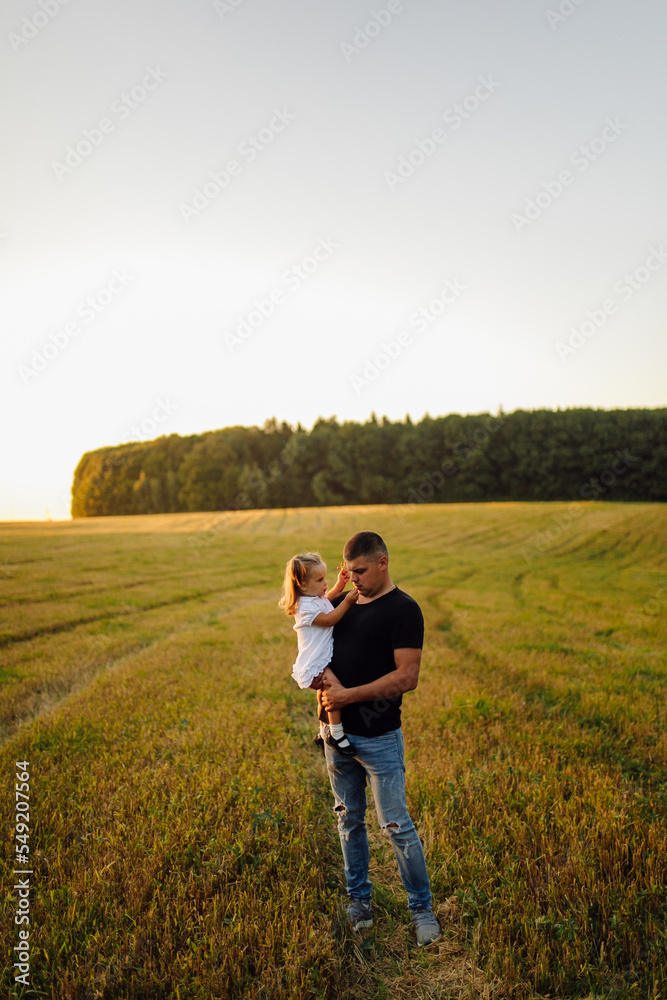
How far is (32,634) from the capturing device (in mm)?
12508

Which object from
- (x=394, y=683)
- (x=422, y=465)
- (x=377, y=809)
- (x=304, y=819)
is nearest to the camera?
(x=394, y=683)

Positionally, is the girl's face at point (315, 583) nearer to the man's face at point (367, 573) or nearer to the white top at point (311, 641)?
the white top at point (311, 641)

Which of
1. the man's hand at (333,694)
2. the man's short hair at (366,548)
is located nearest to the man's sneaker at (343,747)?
the man's hand at (333,694)

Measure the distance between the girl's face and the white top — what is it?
0.16 ft

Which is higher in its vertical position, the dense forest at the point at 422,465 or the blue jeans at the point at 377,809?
the dense forest at the point at 422,465

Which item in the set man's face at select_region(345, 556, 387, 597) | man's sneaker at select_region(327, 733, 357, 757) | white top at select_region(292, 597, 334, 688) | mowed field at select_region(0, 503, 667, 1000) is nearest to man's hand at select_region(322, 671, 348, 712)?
white top at select_region(292, 597, 334, 688)

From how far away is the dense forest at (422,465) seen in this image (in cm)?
7456

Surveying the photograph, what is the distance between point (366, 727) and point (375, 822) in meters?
2.48

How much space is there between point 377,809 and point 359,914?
1.00 m

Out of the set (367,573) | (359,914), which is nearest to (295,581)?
Answer: (367,573)

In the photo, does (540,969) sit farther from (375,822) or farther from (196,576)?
(196,576)

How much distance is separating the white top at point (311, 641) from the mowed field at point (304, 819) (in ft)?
5.93

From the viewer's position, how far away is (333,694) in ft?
11.9

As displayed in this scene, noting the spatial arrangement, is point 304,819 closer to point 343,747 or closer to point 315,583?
point 343,747
